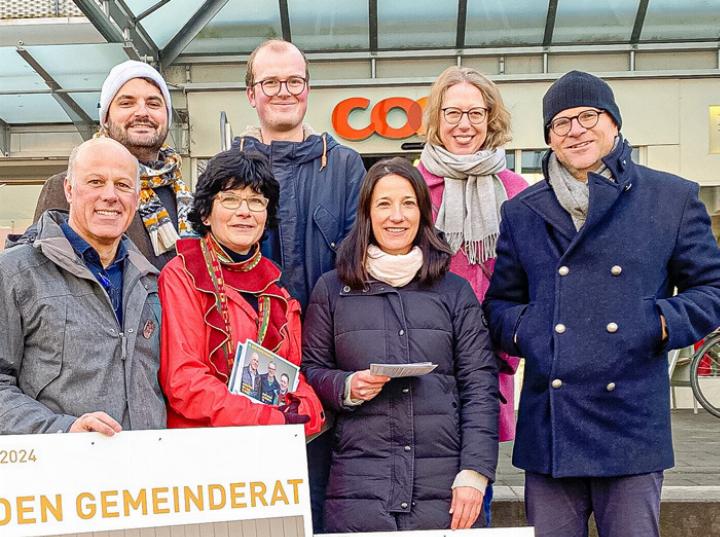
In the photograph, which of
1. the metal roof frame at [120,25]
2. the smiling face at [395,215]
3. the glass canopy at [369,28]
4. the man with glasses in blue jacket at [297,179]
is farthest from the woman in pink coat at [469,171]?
the glass canopy at [369,28]

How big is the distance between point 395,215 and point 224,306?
70cm

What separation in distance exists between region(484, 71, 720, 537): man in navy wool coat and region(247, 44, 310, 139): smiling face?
106 cm

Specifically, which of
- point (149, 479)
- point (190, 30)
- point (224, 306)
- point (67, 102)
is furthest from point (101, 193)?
point (190, 30)

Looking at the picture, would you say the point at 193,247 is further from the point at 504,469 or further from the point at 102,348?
the point at 504,469

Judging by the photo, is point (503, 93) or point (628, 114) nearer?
point (503, 93)

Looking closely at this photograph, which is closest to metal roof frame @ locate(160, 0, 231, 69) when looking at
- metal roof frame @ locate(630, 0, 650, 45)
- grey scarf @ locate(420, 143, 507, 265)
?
metal roof frame @ locate(630, 0, 650, 45)

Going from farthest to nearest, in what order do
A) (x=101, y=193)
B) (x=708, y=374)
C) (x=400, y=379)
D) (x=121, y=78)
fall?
1. (x=708, y=374)
2. (x=121, y=78)
3. (x=400, y=379)
4. (x=101, y=193)

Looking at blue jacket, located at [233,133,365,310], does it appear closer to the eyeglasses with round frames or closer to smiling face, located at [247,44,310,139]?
smiling face, located at [247,44,310,139]

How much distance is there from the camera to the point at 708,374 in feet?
28.7

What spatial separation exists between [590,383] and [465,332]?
46 centimetres

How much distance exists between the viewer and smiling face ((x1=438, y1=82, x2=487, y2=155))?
138 inches

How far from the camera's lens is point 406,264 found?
298cm

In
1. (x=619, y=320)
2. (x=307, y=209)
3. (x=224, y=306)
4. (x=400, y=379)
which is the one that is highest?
(x=307, y=209)

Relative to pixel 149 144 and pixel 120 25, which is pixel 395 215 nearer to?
pixel 149 144
